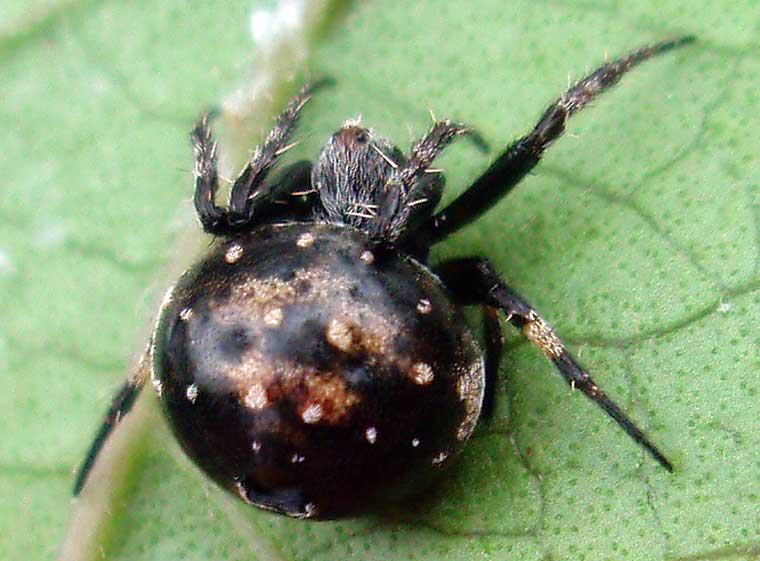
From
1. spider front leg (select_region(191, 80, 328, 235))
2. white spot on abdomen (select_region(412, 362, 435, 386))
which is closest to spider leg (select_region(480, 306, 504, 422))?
white spot on abdomen (select_region(412, 362, 435, 386))

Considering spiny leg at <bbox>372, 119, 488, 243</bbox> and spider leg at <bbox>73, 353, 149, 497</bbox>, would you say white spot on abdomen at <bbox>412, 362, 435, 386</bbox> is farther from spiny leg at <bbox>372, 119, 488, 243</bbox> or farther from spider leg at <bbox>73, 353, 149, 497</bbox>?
spider leg at <bbox>73, 353, 149, 497</bbox>

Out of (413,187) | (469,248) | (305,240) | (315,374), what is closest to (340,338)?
(315,374)

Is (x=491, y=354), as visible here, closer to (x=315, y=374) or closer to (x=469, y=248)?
(x=469, y=248)

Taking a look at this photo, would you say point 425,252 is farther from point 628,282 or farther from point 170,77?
point 170,77

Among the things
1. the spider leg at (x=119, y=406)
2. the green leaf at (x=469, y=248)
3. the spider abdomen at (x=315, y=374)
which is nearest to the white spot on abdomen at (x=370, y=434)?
the spider abdomen at (x=315, y=374)

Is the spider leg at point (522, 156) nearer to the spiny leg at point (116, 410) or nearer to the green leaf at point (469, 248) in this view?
the green leaf at point (469, 248)

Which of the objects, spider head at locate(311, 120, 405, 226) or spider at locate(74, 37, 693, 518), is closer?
spider at locate(74, 37, 693, 518)
